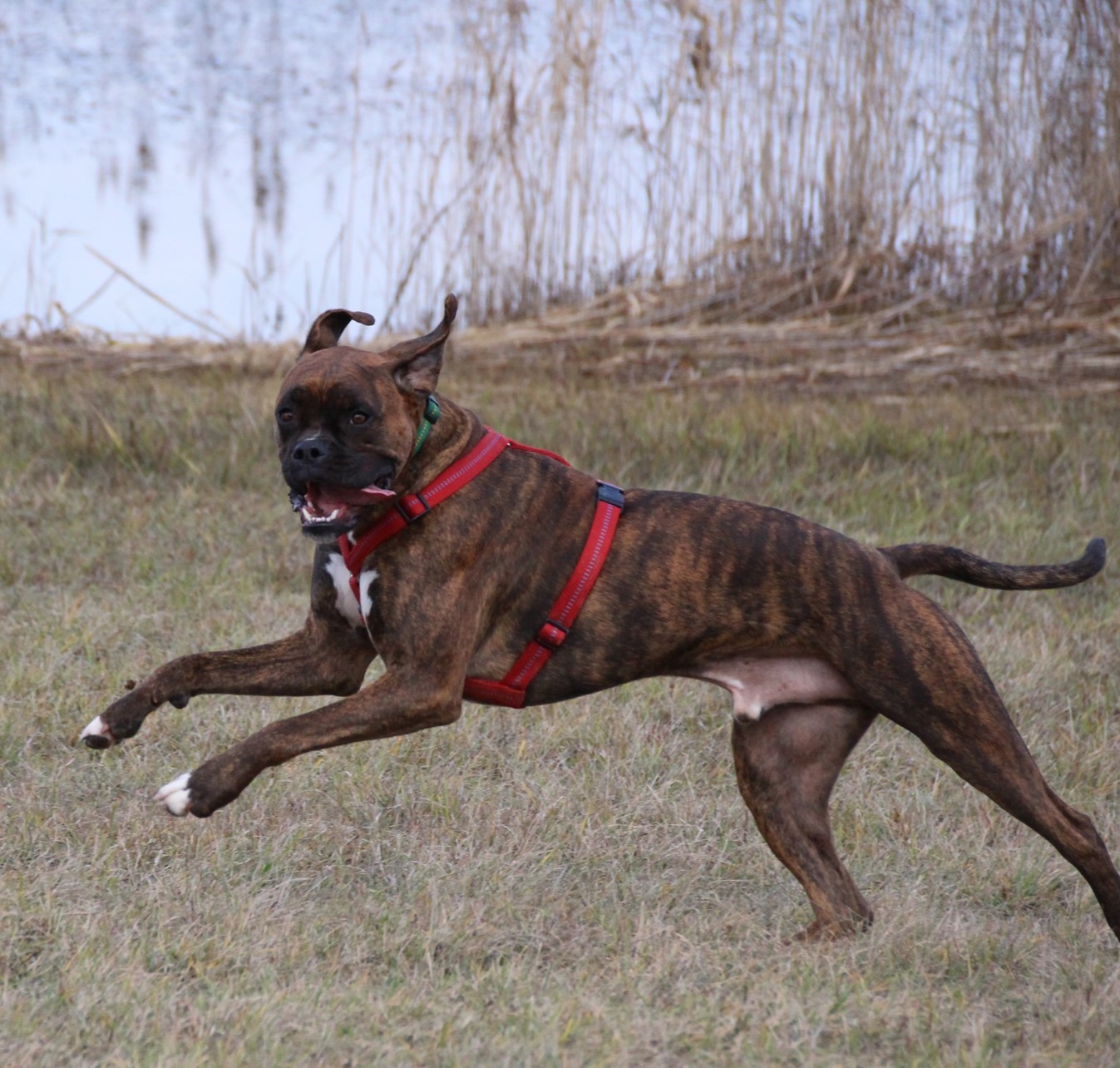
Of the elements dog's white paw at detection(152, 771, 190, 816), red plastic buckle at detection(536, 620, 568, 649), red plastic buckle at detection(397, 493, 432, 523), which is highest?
red plastic buckle at detection(397, 493, 432, 523)

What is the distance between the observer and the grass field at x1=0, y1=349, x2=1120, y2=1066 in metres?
3.08

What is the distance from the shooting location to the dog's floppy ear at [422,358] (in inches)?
143

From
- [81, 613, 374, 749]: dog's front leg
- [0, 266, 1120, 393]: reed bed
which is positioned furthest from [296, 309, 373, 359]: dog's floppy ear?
[0, 266, 1120, 393]: reed bed

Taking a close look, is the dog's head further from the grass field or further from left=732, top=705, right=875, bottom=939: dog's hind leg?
left=732, top=705, right=875, bottom=939: dog's hind leg

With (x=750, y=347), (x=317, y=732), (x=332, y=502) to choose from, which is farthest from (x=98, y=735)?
(x=750, y=347)

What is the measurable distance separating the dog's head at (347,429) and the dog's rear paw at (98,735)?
0.67m

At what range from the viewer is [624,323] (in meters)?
10.3

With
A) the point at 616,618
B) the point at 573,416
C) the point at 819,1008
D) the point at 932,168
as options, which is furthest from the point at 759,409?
the point at 819,1008

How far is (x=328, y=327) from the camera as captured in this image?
13.1 feet

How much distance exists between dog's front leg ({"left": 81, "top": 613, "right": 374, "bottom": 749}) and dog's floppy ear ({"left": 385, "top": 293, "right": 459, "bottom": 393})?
62cm

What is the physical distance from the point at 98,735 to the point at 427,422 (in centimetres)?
105

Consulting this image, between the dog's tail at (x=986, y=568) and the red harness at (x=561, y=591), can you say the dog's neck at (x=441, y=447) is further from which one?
the dog's tail at (x=986, y=568)

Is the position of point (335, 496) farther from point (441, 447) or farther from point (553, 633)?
point (553, 633)

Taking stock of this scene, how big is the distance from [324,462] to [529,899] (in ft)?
4.03
